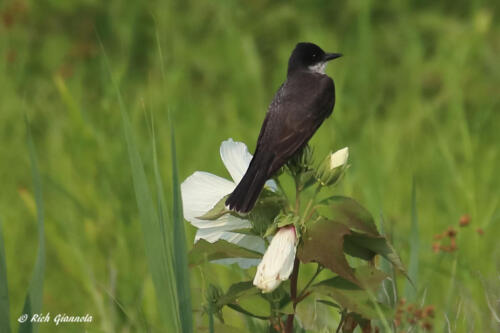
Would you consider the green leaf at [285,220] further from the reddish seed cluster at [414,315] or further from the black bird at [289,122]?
the reddish seed cluster at [414,315]

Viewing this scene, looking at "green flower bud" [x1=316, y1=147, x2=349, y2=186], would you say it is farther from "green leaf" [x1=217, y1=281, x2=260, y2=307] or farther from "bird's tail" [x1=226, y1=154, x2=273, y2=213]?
"green leaf" [x1=217, y1=281, x2=260, y2=307]

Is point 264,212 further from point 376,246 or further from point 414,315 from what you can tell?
point 414,315

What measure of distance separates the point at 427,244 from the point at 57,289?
4.63ft

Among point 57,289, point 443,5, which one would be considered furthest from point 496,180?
point 443,5

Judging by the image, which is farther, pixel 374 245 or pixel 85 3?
pixel 85 3

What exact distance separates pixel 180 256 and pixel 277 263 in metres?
0.20

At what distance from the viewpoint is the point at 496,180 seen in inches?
137

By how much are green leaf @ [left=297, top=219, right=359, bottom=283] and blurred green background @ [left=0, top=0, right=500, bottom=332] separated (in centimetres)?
21

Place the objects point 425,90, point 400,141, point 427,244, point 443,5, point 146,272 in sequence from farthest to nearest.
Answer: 1. point 443,5
2. point 425,90
3. point 400,141
4. point 427,244
5. point 146,272

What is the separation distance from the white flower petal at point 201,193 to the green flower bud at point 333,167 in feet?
0.60

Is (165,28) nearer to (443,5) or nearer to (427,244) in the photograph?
(443,5)

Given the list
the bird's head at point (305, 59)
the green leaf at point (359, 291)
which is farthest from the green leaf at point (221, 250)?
the bird's head at point (305, 59)

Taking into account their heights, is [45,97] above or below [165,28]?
below

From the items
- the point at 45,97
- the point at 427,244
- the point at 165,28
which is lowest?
the point at 427,244
